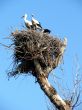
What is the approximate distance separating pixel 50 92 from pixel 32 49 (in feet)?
4.75

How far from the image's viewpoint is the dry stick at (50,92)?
959 cm

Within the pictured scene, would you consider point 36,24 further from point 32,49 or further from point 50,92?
point 50,92

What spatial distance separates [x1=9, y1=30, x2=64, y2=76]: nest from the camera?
35.8ft

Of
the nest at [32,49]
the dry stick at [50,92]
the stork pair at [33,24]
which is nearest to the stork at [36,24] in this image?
the stork pair at [33,24]

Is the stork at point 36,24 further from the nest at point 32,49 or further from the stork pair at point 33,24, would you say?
the nest at point 32,49

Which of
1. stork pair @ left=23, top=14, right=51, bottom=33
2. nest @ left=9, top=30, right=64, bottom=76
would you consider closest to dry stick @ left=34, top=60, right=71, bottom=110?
nest @ left=9, top=30, right=64, bottom=76

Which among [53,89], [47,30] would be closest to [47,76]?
[53,89]

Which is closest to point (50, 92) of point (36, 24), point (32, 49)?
point (32, 49)

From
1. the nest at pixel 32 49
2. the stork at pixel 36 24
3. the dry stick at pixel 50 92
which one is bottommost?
the dry stick at pixel 50 92

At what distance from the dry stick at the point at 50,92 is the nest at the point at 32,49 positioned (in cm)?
53

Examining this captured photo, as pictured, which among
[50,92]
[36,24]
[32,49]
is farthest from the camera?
[36,24]

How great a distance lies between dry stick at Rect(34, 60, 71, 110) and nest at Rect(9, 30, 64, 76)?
0.53 meters

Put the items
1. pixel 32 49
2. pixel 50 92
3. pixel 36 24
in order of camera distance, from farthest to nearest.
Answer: pixel 36 24 → pixel 32 49 → pixel 50 92

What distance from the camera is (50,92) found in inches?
390
